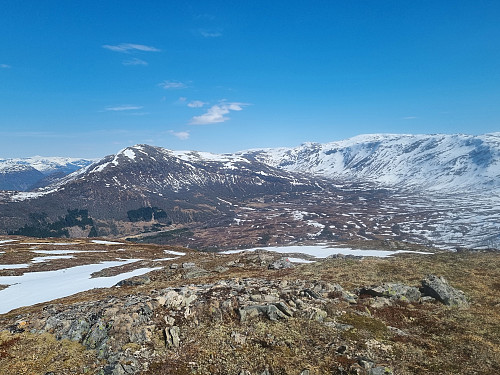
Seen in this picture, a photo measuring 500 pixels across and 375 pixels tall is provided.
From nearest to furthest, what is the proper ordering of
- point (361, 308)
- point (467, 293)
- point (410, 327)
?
point (410, 327) < point (361, 308) < point (467, 293)

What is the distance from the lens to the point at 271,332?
20.5 meters

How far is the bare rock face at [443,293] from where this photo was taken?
85.1ft

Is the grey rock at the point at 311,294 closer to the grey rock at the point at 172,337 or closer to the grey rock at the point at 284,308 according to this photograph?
the grey rock at the point at 284,308

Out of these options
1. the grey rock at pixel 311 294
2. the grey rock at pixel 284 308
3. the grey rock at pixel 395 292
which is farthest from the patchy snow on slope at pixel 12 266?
the grey rock at pixel 395 292

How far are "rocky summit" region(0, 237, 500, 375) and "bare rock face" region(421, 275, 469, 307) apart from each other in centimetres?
11

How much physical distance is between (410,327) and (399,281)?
1198cm

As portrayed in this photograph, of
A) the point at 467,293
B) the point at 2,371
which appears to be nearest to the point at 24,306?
the point at 2,371

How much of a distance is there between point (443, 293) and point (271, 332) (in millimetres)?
18240

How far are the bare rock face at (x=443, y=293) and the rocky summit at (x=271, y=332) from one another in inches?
4.2

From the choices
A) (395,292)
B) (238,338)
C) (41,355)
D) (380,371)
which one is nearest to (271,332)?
(238,338)

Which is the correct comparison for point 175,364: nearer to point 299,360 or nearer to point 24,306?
point 299,360

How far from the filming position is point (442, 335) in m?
20.7

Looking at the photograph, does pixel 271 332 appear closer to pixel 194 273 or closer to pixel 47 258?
pixel 194 273

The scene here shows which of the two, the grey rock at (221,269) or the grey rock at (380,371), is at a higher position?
the grey rock at (380,371)
